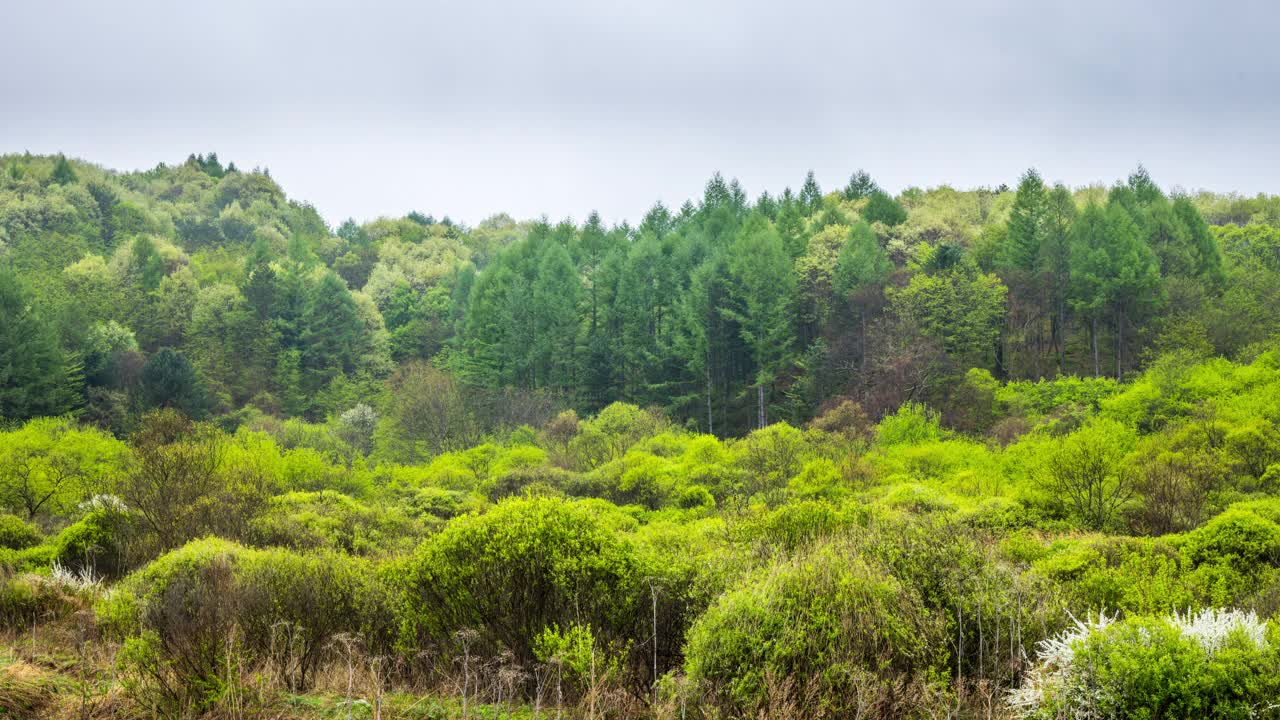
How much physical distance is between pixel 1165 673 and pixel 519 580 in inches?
293

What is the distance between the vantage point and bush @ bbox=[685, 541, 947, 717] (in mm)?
9328

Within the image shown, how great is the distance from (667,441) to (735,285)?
20.2 meters

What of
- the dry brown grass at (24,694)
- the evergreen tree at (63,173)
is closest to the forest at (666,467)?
the dry brown grass at (24,694)

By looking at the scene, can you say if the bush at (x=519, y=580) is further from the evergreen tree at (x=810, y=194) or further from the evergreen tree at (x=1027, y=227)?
the evergreen tree at (x=810, y=194)

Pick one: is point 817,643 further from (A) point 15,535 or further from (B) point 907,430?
(B) point 907,430

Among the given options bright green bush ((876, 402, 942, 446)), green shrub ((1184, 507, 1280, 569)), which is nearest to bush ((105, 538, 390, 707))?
green shrub ((1184, 507, 1280, 569))

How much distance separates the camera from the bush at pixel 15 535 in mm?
22625

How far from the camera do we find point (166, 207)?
352 ft

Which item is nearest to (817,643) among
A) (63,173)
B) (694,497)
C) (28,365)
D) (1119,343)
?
(694,497)

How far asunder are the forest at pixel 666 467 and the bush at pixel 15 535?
0.30 ft

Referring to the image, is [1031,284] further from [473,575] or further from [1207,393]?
[473,575]

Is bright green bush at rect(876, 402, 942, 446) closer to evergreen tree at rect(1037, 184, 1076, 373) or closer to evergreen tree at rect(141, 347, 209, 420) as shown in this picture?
evergreen tree at rect(1037, 184, 1076, 373)

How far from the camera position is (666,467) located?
105 ft

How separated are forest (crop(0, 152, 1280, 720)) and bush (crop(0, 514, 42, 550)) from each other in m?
0.09
